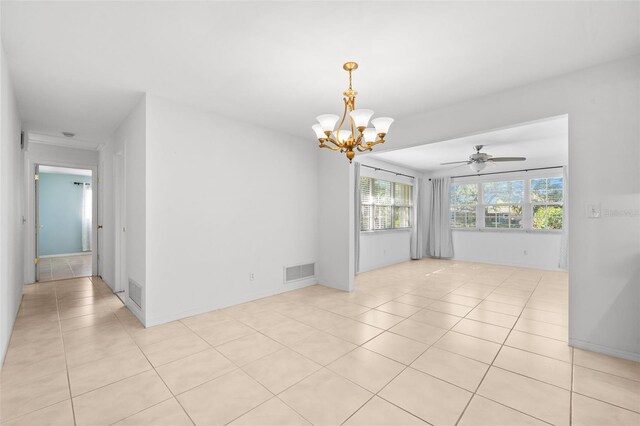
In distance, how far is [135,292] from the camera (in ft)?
11.3

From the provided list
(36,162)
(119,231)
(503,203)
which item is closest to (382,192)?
(503,203)

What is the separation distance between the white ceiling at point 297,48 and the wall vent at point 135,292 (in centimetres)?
220

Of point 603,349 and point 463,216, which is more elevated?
point 463,216

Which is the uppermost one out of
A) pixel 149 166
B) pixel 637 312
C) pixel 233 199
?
pixel 149 166

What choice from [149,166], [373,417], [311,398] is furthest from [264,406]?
[149,166]

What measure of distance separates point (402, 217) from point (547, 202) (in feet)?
10.8

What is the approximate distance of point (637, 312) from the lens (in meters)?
2.34

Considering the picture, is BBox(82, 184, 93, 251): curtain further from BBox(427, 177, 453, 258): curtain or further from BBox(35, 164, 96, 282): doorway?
BBox(427, 177, 453, 258): curtain

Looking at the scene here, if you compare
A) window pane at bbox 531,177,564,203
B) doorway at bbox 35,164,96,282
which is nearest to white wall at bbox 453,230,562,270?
window pane at bbox 531,177,564,203

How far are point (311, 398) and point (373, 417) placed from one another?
0.42m

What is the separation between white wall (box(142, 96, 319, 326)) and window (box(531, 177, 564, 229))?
18.9 ft

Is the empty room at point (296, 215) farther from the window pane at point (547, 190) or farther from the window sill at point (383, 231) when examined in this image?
the window pane at point (547, 190)

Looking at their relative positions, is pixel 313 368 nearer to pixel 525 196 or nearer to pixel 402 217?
pixel 402 217

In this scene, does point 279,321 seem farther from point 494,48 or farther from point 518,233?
point 518,233
